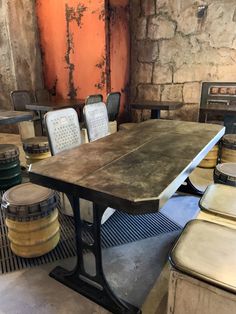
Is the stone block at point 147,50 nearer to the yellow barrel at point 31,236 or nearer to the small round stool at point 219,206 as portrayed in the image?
the small round stool at point 219,206

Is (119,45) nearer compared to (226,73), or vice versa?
(226,73)

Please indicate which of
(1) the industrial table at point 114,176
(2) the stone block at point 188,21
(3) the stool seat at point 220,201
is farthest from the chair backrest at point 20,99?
(3) the stool seat at point 220,201

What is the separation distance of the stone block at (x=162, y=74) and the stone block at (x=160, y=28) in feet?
1.52

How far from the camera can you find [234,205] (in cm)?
141

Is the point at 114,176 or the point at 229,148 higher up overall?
the point at 114,176

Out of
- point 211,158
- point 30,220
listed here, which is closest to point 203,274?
point 30,220

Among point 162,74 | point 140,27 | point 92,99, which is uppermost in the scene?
point 140,27

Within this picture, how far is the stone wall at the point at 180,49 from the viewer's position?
146 inches

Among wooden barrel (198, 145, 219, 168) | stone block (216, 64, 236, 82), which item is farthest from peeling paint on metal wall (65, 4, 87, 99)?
wooden barrel (198, 145, 219, 168)

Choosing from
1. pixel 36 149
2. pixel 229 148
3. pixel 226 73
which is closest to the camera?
pixel 36 149

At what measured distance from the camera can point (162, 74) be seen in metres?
4.26

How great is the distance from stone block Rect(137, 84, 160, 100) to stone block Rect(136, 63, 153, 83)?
97 mm

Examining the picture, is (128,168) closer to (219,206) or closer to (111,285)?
(219,206)

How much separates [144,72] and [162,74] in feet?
1.09
